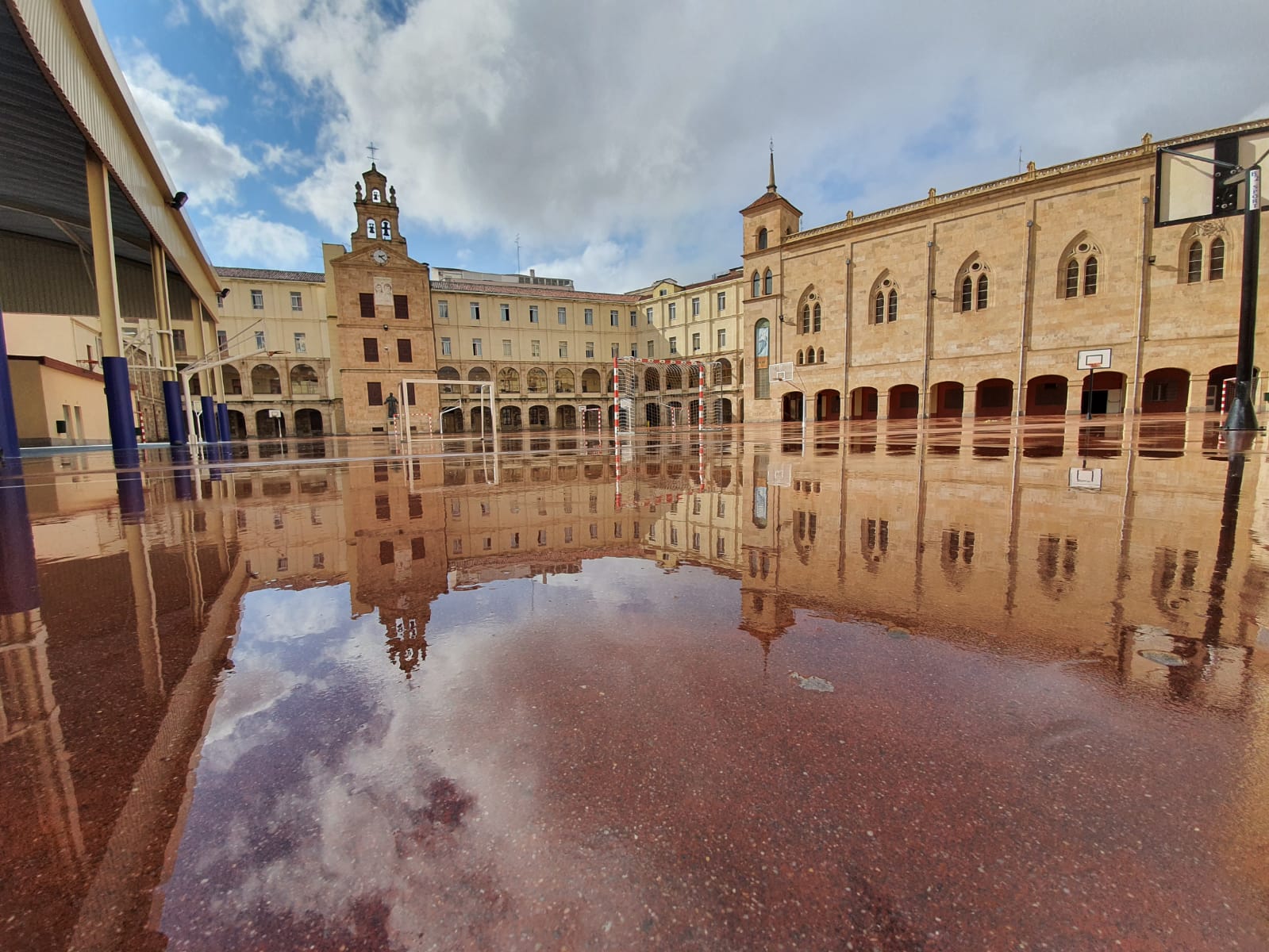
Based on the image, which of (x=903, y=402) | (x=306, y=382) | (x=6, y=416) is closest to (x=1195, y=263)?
(x=903, y=402)

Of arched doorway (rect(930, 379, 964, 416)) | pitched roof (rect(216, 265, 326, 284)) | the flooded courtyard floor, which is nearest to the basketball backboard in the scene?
the flooded courtyard floor

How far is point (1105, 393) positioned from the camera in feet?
86.3

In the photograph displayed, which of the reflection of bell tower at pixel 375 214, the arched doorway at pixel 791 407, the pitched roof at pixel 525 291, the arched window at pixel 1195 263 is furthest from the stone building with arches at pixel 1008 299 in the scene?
the reflection of bell tower at pixel 375 214

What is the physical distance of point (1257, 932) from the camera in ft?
2.31

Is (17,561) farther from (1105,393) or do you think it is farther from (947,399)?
(947,399)

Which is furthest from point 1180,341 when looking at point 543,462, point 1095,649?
point 1095,649

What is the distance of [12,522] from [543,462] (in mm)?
5527

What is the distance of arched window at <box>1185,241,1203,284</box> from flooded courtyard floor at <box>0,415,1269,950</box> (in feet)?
97.8

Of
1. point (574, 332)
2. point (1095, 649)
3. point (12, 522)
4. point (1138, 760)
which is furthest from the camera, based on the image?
point (574, 332)

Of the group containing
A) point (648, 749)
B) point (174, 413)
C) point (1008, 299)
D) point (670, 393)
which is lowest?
point (648, 749)

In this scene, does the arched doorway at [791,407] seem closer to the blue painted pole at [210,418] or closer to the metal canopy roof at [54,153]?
the blue painted pole at [210,418]

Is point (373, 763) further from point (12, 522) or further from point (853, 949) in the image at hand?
point (12, 522)

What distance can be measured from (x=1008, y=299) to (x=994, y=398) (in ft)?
17.9

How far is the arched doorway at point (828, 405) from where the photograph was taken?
111 ft
